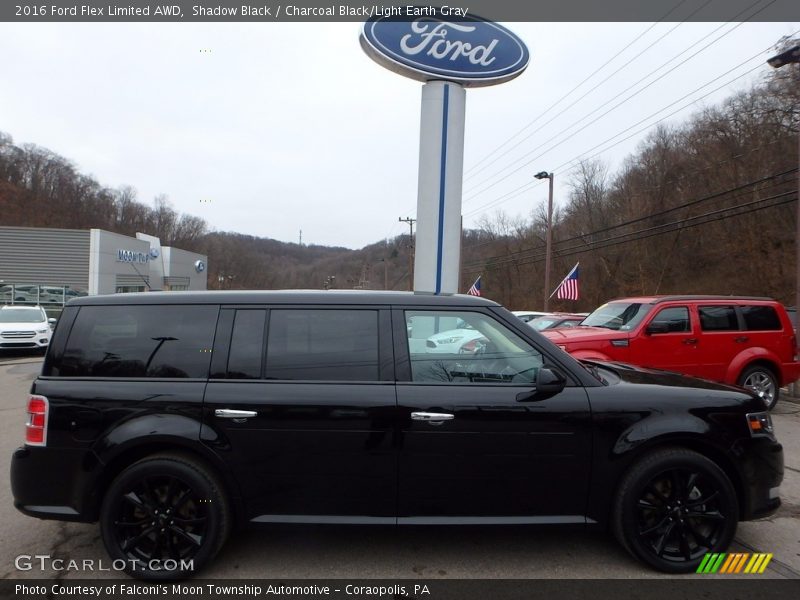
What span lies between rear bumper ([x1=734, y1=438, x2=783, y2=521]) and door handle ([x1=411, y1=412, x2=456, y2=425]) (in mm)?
1912

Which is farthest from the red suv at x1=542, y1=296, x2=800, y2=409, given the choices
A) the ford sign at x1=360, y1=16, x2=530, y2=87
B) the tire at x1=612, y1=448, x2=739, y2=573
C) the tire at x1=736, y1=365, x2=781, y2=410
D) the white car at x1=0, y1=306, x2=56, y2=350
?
the white car at x1=0, y1=306, x2=56, y2=350

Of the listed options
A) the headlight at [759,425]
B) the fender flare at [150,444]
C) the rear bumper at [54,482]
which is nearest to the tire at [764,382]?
the headlight at [759,425]

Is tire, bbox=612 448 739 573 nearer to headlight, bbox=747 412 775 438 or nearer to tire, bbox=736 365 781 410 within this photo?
headlight, bbox=747 412 775 438

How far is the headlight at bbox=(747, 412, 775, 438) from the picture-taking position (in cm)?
325

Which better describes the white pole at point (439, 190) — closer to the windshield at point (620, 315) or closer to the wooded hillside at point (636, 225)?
the windshield at point (620, 315)

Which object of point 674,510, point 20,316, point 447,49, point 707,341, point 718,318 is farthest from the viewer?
point 20,316

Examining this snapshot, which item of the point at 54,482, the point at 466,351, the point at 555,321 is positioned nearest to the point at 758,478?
the point at 466,351

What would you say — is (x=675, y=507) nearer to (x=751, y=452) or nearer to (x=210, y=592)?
(x=751, y=452)

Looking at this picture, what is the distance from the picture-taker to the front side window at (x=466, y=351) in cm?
323

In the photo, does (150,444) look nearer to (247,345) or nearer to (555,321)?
(247,345)

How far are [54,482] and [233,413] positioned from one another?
3.96ft

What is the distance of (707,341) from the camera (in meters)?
7.74

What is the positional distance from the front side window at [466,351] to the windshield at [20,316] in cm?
1645

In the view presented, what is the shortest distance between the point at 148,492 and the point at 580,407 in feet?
9.11
